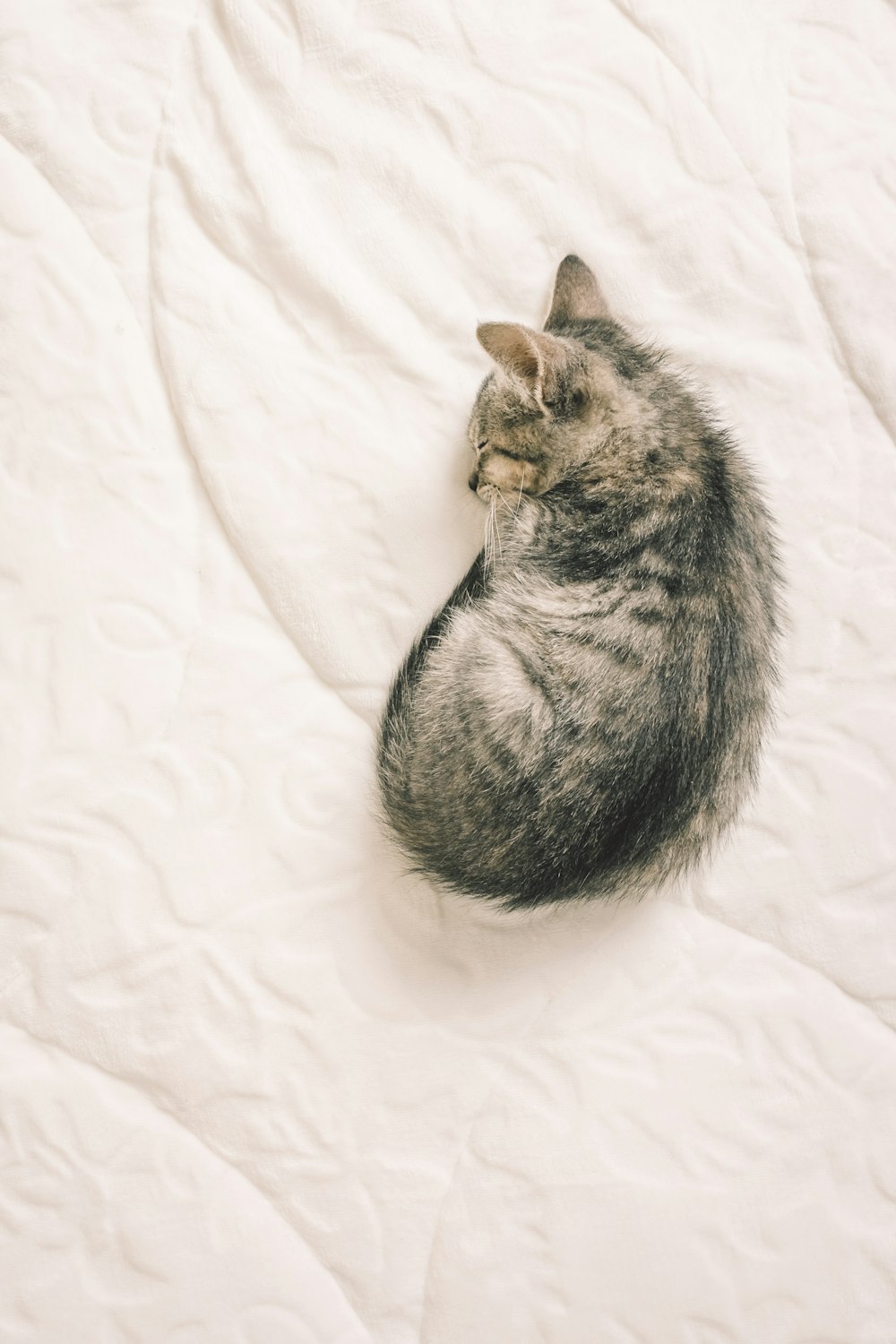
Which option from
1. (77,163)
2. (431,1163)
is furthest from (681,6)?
(431,1163)

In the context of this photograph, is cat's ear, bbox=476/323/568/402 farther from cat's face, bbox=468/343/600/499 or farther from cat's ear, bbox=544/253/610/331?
cat's ear, bbox=544/253/610/331

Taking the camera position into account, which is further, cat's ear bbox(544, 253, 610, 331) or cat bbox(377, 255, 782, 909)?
cat's ear bbox(544, 253, 610, 331)

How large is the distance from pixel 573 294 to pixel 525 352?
186mm

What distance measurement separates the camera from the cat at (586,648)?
3.19ft

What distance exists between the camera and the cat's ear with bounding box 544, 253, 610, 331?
1112 millimetres

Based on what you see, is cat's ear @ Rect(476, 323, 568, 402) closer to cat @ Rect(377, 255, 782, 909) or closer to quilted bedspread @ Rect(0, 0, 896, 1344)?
cat @ Rect(377, 255, 782, 909)

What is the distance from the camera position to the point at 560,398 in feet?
3.39

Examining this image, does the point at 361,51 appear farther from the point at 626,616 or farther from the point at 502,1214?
the point at 502,1214

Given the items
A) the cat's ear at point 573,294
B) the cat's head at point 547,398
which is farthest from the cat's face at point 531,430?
the cat's ear at point 573,294

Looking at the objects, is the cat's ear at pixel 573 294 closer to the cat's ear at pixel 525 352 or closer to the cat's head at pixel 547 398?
the cat's head at pixel 547 398

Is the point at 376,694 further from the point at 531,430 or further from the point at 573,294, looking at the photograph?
the point at 573,294

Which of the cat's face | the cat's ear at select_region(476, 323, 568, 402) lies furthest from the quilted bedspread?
the cat's ear at select_region(476, 323, 568, 402)

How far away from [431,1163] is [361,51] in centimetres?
141

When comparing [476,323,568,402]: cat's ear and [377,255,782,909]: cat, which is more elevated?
[476,323,568,402]: cat's ear
